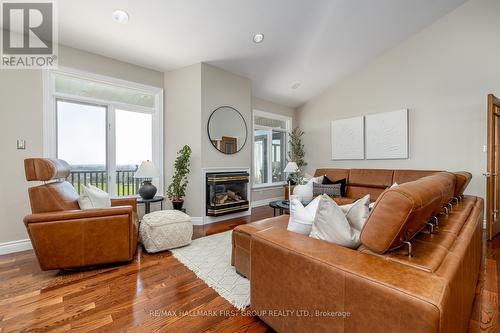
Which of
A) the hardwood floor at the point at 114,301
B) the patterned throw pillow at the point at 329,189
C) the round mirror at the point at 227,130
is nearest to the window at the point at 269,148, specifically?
the round mirror at the point at 227,130

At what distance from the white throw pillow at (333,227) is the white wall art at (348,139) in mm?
4061

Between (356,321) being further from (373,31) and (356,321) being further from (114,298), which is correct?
(373,31)

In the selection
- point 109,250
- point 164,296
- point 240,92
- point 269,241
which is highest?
point 240,92

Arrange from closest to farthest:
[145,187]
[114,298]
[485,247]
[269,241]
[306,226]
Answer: [269,241], [306,226], [114,298], [485,247], [145,187]

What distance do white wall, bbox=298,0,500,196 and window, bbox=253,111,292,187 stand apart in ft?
6.27

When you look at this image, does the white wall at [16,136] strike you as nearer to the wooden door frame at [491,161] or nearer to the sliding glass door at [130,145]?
the sliding glass door at [130,145]

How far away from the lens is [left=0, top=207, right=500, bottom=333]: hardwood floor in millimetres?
1470

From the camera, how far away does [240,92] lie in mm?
4320

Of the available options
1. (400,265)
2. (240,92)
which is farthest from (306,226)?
(240,92)

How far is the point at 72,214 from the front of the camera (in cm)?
207

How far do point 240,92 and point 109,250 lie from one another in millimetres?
3318

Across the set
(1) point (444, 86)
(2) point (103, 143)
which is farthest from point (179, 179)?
(1) point (444, 86)

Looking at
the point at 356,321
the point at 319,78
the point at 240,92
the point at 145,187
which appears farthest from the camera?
the point at 319,78

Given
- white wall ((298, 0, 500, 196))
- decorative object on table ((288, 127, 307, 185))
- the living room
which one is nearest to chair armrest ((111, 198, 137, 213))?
the living room
